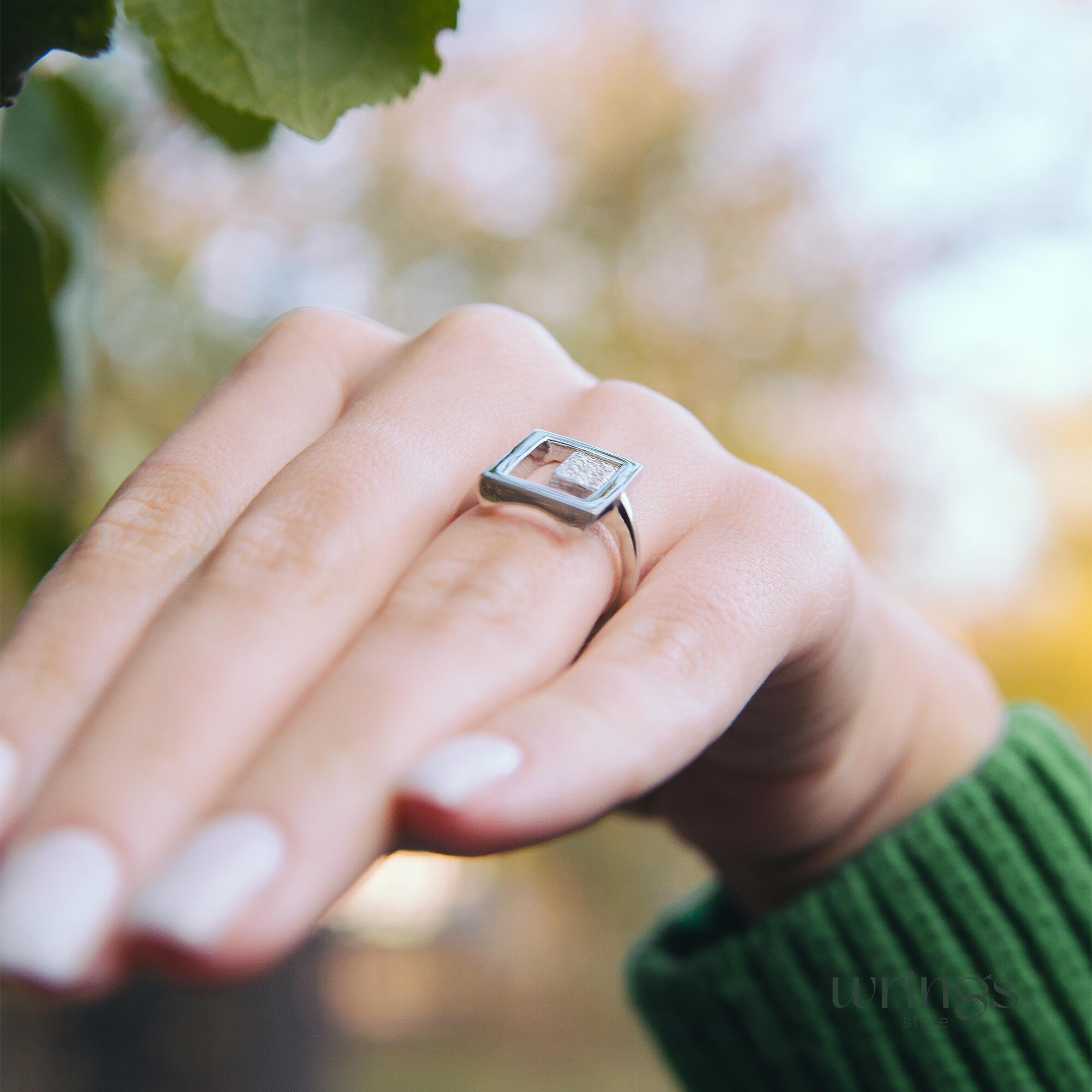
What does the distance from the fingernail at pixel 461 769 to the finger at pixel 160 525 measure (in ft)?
0.52

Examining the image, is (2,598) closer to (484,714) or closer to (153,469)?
(153,469)

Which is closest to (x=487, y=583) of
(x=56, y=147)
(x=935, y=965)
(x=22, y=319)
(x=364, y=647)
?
(x=364, y=647)

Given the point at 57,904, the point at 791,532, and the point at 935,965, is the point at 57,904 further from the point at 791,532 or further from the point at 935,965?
the point at 935,965

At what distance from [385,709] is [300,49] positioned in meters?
0.26

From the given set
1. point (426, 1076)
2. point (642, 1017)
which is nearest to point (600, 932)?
point (426, 1076)

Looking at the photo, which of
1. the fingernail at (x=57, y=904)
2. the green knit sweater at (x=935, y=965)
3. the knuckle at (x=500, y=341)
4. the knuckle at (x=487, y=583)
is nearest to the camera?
the fingernail at (x=57, y=904)

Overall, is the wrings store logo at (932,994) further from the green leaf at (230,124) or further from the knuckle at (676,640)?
the green leaf at (230,124)

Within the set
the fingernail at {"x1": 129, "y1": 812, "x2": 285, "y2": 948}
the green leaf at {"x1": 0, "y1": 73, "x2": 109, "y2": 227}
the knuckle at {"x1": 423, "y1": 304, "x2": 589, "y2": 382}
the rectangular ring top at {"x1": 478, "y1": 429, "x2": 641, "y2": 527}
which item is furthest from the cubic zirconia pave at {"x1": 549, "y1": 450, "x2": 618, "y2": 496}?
the green leaf at {"x1": 0, "y1": 73, "x2": 109, "y2": 227}

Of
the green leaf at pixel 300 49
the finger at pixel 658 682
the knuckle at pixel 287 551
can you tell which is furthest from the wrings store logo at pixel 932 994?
the green leaf at pixel 300 49

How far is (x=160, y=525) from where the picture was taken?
45 centimetres

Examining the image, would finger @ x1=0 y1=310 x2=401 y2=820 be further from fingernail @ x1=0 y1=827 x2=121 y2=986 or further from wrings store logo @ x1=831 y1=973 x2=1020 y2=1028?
wrings store logo @ x1=831 y1=973 x2=1020 y2=1028

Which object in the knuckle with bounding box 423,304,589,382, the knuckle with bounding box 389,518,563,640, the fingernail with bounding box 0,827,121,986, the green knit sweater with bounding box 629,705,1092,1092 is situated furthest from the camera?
the green knit sweater with bounding box 629,705,1092,1092

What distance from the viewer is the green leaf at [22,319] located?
429 mm

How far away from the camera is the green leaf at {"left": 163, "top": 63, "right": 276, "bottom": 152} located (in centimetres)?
45
